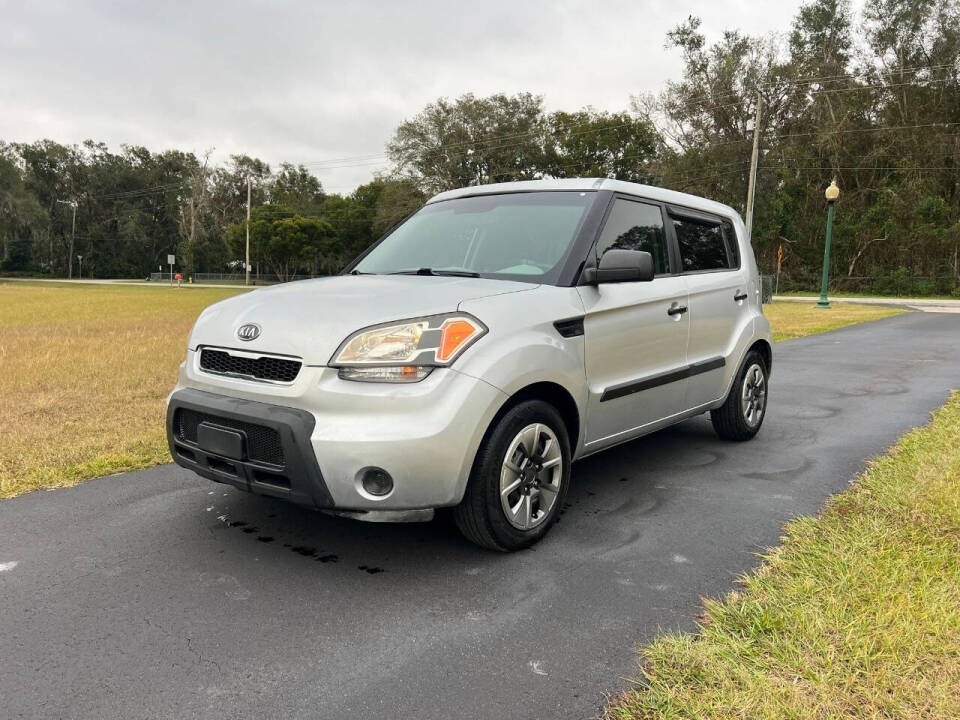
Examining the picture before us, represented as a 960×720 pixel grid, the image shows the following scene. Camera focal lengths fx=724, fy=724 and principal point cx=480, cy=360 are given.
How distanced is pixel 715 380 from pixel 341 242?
67981 millimetres

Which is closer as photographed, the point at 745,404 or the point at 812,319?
the point at 745,404

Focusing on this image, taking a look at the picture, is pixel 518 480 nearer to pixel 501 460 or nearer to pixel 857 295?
pixel 501 460

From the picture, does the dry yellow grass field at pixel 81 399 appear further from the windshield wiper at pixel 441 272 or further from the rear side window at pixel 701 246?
the rear side window at pixel 701 246

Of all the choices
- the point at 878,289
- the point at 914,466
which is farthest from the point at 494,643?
the point at 878,289

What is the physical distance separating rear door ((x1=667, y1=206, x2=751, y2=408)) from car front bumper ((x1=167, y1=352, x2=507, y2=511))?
6.95 ft

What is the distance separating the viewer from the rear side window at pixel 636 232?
413 centimetres

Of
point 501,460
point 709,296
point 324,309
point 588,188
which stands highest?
point 588,188

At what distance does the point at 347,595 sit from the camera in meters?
3.04

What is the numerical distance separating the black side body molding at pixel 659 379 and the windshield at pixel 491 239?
719mm

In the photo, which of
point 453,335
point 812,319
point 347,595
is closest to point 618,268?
point 453,335

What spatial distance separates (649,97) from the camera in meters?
45.5

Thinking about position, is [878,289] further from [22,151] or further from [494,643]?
[22,151]

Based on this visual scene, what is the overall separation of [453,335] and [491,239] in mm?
1244

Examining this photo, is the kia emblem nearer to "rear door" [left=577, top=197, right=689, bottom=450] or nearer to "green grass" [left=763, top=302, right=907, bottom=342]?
"rear door" [left=577, top=197, right=689, bottom=450]
